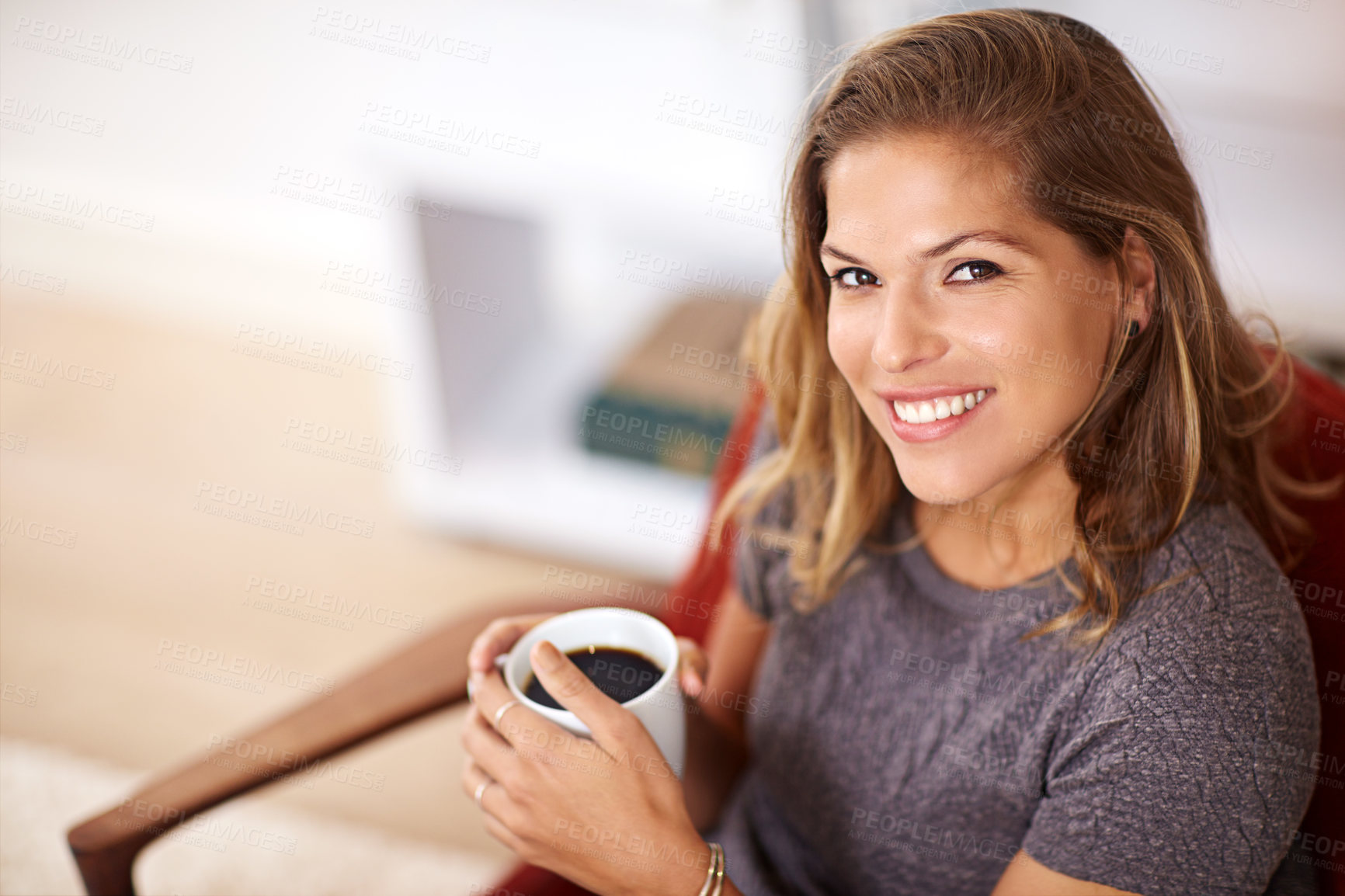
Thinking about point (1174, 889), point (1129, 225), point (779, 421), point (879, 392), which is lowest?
point (1174, 889)

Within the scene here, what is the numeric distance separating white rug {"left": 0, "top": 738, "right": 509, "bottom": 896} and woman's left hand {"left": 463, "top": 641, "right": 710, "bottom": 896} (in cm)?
78

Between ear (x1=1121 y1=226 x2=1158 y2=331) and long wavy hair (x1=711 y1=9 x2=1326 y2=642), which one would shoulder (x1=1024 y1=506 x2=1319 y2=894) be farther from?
ear (x1=1121 y1=226 x2=1158 y2=331)

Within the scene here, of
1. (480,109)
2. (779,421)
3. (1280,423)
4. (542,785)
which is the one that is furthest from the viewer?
(480,109)

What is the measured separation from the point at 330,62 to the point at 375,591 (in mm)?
1352

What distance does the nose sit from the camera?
879mm

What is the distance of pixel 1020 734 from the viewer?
3.14ft

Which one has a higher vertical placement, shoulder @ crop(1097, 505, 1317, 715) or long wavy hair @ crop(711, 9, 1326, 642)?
long wavy hair @ crop(711, 9, 1326, 642)

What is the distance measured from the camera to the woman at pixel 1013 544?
0.84 metres

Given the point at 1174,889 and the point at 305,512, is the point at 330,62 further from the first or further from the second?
the point at 1174,889

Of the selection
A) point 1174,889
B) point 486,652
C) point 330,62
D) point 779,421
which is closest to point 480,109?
point 330,62

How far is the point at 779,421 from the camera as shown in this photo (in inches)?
46.6

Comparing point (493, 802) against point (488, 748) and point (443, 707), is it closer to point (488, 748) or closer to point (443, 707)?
point (488, 748)

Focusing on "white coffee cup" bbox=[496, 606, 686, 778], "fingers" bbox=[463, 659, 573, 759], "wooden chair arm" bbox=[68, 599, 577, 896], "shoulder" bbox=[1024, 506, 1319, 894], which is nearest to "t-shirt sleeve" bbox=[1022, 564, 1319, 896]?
"shoulder" bbox=[1024, 506, 1319, 894]

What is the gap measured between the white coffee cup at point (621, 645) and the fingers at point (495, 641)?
0.04 ft
